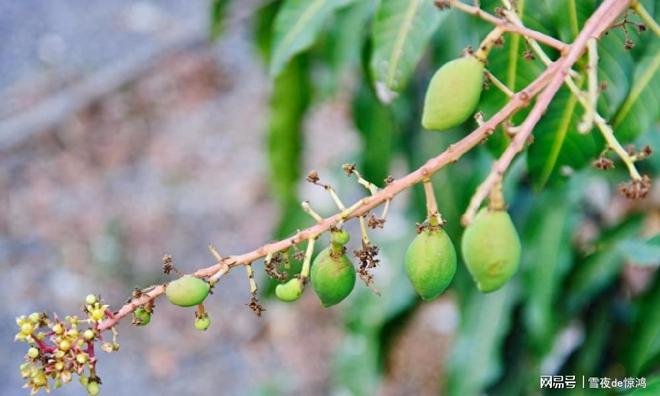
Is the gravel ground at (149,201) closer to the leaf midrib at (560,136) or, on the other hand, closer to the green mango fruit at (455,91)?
the leaf midrib at (560,136)

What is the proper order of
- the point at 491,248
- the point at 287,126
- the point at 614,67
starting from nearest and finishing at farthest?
the point at 491,248 → the point at 614,67 → the point at 287,126

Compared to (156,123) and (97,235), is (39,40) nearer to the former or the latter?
(156,123)

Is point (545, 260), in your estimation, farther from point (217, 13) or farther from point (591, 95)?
point (591, 95)

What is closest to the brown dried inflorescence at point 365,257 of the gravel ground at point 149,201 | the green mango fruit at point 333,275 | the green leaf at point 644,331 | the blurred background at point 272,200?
the green mango fruit at point 333,275

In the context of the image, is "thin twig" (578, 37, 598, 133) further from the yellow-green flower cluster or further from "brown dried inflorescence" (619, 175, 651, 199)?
the yellow-green flower cluster

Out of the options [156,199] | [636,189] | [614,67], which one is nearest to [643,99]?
[614,67]

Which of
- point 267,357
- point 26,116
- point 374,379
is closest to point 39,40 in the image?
point 26,116
